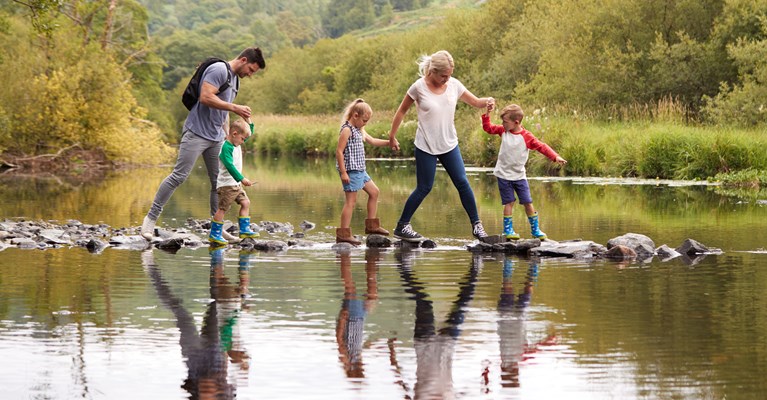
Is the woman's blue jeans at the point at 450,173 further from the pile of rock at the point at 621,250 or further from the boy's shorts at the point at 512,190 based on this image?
the pile of rock at the point at 621,250

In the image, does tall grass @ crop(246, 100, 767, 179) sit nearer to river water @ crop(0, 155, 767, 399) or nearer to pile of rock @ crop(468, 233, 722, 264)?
pile of rock @ crop(468, 233, 722, 264)

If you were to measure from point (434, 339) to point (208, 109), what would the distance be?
23.1 ft

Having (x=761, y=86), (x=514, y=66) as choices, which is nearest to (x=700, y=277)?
(x=761, y=86)

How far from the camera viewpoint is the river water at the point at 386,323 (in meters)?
6.19

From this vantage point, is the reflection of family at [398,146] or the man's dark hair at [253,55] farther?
the man's dark hair at [253,55]

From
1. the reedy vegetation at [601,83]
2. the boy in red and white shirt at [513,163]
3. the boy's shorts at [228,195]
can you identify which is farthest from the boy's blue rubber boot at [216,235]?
the reedy vegetation at [601,83]

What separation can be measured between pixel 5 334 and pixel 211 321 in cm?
136

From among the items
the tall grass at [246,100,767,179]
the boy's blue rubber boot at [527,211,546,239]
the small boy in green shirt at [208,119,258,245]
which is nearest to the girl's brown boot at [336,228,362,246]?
the small boy in green shirt at [208,119,258,245]

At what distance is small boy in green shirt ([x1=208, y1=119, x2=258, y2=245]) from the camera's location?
1412 centimetres

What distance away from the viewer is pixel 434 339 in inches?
295

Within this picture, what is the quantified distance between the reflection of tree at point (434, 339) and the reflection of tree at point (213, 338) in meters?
0.98

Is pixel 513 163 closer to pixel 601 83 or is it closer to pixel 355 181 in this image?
pixel 355 181

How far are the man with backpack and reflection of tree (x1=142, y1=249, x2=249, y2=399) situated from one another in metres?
3.11

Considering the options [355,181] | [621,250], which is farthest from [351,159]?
[621,250]
